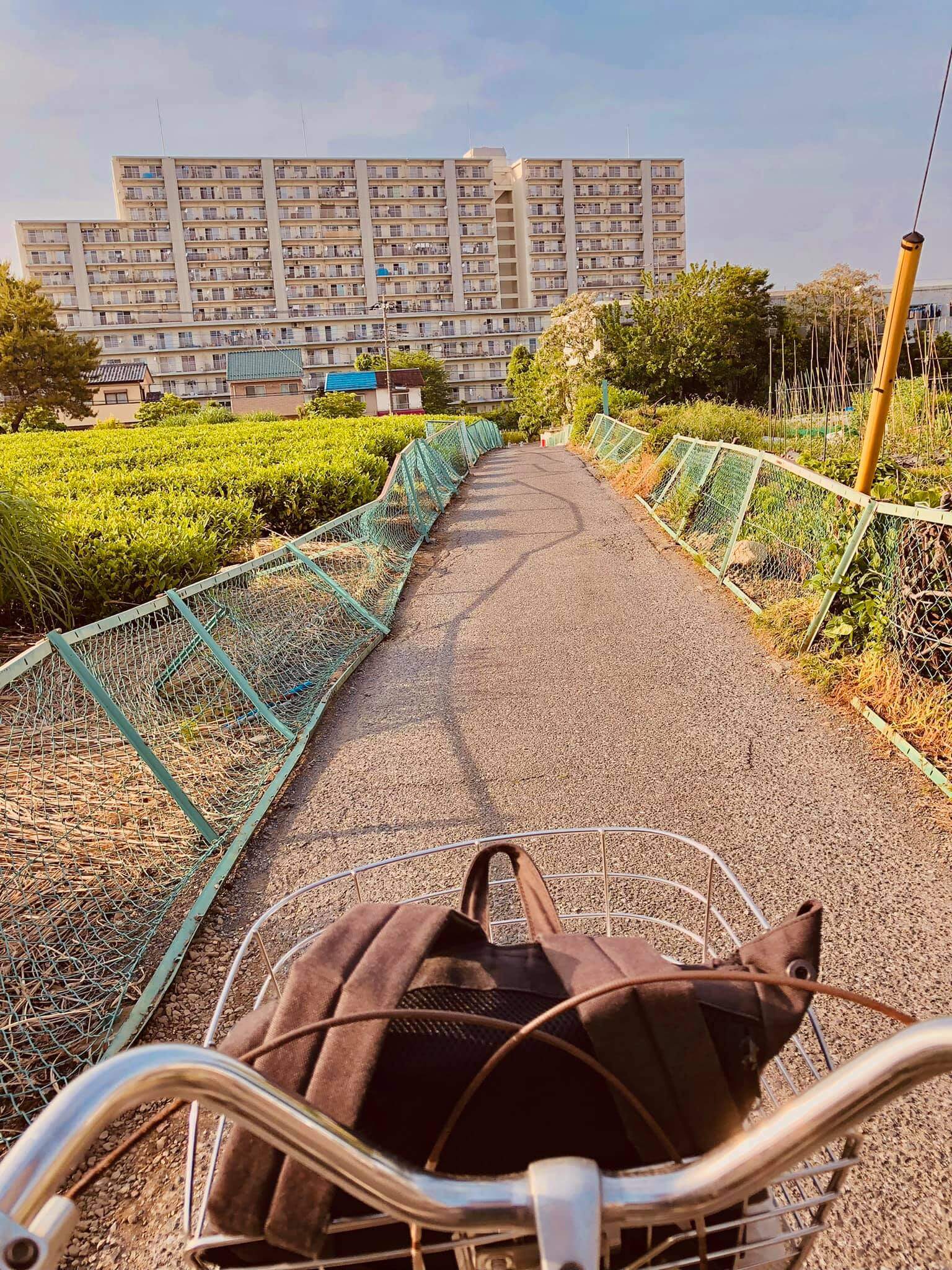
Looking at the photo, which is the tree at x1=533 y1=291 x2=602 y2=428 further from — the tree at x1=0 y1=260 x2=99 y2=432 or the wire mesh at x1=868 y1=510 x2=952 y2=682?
the wire mesh at x1=868 y1=510 x2=952 y2=682

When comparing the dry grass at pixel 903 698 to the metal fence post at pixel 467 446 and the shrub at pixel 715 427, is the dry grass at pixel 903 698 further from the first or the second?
the metal fence post at pixel 467 446

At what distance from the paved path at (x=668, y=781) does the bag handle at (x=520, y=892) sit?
3.87 ft

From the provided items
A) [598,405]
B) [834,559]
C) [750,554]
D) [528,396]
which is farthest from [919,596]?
[528,396]

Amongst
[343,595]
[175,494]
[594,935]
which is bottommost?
[343,595]

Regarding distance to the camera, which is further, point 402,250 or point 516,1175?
point 402,250

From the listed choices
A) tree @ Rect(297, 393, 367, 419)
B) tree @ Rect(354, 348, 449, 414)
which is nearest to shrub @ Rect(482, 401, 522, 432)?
tree @ Rect(354, 348, 449, 414)

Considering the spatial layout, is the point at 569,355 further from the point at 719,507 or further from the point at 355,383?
the point at 355,383

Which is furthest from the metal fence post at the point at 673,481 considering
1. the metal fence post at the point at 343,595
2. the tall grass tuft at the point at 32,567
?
the tall grass tuft at the point at 32,567

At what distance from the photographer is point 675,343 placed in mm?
37469

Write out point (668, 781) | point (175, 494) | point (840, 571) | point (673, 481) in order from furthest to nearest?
point (673, 481) → point (175, 494) → point (840, 571) → point (668, 781)

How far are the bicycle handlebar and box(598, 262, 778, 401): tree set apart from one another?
36633 millimetres

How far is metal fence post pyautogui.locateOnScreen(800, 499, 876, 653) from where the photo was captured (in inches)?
214

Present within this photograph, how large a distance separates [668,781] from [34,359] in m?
54.0

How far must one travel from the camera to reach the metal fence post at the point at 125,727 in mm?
3404
